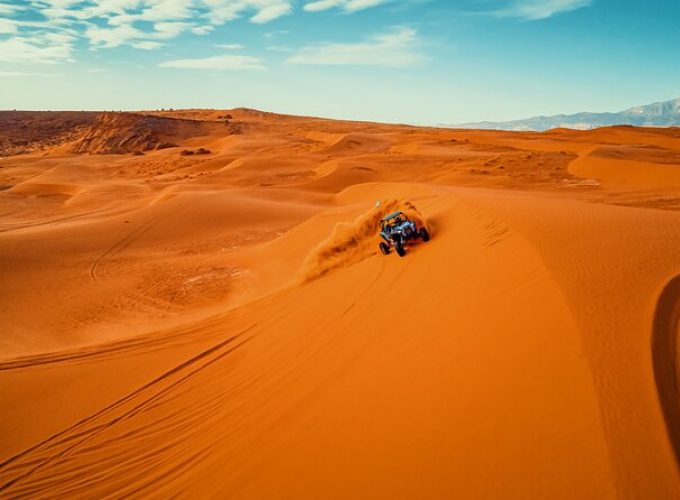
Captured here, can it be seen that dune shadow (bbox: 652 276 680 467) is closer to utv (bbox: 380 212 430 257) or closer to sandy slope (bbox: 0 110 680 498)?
sandy slope (bbox: 0 110 680 498)

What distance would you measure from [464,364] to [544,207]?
450 cm

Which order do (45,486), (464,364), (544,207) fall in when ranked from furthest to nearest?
(544,207)
(45,486)
(464,364)

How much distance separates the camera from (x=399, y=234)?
289 inches

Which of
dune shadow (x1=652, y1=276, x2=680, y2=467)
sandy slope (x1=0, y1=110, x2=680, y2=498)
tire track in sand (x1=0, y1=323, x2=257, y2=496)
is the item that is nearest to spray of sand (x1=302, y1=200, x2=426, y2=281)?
sandy slope (x1=0, y1=110, x2=680, y2=498)

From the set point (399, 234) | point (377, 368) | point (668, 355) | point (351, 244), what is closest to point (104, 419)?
point (377, 368)

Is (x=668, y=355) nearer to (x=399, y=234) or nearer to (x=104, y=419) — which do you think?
(x=399, y=234)

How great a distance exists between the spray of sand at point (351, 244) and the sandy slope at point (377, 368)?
0.06 meters

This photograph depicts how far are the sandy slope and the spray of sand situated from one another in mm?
58

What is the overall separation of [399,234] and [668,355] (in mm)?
4549

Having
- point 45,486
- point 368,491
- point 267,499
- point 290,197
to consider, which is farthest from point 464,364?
point 290,197

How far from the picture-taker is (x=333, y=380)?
4586mm

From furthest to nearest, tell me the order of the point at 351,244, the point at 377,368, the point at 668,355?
the point at 351,244 → the point at 377,368 → the point at 668,355

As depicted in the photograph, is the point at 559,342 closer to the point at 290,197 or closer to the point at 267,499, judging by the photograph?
the point at 267,499

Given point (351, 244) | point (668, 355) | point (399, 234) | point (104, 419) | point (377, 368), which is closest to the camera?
point (668, 355)
